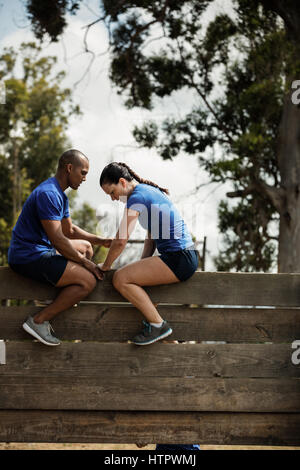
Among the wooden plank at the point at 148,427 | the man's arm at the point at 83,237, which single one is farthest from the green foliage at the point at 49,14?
the wooden plank at the point at 148,427

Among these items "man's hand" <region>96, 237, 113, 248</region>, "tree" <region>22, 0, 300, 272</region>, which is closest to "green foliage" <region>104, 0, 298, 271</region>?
"tree" <region>22, 0, 300, 272</region>

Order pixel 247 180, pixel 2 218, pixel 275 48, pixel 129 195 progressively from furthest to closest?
pixel 2 218 < pixel 247 180 < pixel 275 48 < pixel 129 195

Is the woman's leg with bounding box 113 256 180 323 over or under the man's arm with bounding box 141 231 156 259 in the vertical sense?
under

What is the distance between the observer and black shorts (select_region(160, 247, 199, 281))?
12.2 ft

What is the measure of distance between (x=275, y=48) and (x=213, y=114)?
222 cm

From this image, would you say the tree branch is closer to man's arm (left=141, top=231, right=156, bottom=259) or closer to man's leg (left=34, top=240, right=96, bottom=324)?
man's arm (left=141, top=231, right=156, bottom=259)

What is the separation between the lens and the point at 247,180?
38.5ft

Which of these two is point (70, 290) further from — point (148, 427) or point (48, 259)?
point (148, 427)

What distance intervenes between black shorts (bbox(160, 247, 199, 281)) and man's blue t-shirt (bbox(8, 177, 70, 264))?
31.5 inches

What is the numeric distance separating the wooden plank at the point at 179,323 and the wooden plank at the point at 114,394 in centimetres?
29

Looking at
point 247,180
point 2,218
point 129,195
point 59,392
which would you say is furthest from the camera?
point 2,218

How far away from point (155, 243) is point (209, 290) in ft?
1.78

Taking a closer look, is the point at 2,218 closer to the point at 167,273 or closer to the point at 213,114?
the point at 213,114

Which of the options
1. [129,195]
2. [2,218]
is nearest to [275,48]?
[129,195]
